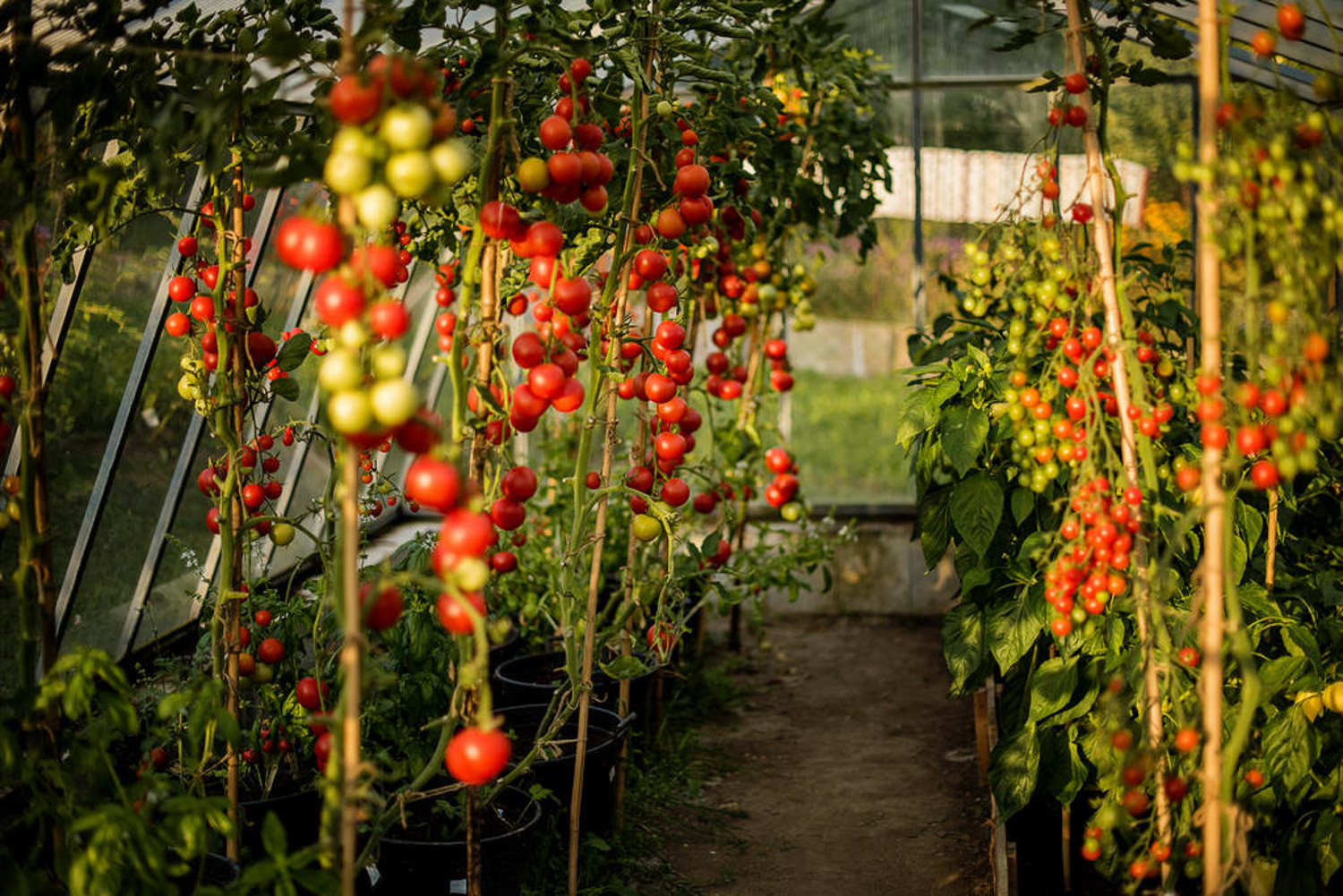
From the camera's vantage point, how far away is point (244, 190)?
208 centimetres

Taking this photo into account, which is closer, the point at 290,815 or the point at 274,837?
the point at 274,837

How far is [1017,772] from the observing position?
2.37 m

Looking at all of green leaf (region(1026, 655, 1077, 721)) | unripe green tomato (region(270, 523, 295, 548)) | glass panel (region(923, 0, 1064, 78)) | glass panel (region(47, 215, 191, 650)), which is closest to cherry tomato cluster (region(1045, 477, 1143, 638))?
green leaf (region(1026, 655, 1077, 721))

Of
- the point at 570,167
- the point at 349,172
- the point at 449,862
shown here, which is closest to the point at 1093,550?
the point at 570,167

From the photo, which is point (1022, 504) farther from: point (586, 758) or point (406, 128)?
point (406, 128)

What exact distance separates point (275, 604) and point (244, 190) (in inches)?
36.9

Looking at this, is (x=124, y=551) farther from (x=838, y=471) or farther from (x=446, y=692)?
(x=838, y=471)

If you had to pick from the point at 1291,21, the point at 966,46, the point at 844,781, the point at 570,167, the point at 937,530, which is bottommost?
the point at 844,781

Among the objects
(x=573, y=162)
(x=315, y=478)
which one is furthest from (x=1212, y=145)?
(x=315, y=478)

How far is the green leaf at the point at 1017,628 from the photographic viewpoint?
2.38m

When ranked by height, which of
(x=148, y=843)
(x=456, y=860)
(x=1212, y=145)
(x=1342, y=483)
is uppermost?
(x=1212, y=145)

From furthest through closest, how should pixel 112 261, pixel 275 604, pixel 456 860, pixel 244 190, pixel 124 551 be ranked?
1. pixel 124 551
2. pixel 112 261
3. pixel 275 604
4. pixel 456 860
5. pixel 244 190

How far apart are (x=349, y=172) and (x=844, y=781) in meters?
2.87

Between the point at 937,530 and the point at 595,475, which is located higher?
the point at 595,475
